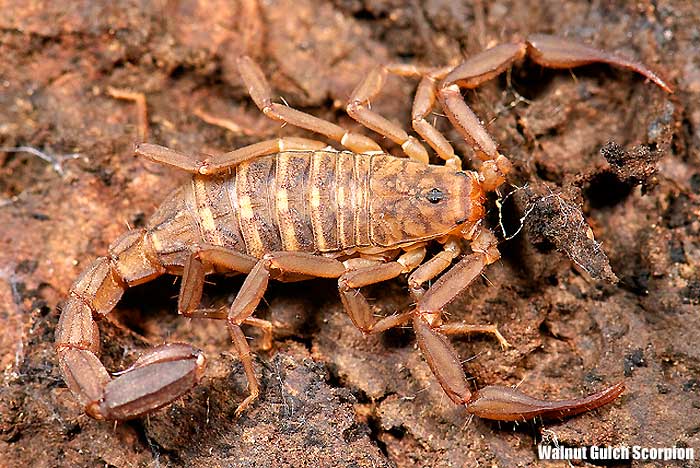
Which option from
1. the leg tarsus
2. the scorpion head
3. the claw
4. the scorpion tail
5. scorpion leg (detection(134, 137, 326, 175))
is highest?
scorpion leg (detection(134, 137, 326, 175))

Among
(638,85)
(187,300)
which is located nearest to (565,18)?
(638,85)

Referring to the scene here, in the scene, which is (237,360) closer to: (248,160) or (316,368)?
(316,368)

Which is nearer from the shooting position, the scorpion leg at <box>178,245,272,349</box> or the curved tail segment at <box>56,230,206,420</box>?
the curved tail segment at <box>56,230,206,420</box>

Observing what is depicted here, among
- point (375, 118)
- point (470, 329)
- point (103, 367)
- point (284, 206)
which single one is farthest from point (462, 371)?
point (103, 367)

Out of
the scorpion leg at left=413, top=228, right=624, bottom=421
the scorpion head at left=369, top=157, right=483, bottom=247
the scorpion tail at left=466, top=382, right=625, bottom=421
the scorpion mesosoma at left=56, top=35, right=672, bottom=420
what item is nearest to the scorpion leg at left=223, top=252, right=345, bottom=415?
the scorpion mesosoma at left=56, top=35, right=672, bottom=420

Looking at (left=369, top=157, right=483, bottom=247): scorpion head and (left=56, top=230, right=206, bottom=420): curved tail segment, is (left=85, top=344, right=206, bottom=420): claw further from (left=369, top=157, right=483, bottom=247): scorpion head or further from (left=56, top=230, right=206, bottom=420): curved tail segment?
(left=369, top=157, right=483, bottom=247): scorpion head

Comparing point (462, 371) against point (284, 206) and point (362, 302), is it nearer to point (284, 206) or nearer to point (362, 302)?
point (362, 302)
